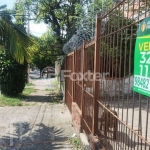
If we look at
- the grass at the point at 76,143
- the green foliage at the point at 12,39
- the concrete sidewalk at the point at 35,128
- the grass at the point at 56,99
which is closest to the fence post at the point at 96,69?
the grass at the point at 76,143

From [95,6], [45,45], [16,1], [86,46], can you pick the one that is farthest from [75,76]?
[16,1]

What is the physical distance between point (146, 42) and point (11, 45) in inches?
226

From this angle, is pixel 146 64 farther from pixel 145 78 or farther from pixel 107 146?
pixel 107 146

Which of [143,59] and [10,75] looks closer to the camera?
[143,59]

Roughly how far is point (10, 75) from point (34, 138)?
5728mm

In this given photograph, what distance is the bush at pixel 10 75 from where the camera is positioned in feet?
32.6

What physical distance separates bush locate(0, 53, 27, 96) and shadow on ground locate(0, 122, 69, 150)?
186 inches

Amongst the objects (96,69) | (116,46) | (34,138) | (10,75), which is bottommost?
(34,138)

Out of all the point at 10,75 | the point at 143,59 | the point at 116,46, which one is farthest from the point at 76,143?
the point at 10,75

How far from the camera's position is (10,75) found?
9969 mm

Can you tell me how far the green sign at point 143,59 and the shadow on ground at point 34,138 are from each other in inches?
123

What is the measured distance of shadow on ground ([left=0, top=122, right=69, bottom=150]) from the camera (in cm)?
438

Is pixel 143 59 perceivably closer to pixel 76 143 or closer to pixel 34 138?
pixel 76 143

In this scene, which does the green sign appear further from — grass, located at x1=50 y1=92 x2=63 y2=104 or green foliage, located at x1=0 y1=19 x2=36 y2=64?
grass, located at x1=50 y1=92 x2=63 y2=104
